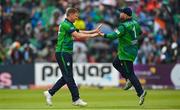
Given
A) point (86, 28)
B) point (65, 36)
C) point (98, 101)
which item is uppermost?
point (65, 36)

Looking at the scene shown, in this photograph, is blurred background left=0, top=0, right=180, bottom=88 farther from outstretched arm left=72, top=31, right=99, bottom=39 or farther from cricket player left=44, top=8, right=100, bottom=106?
outstretched arm left=72, top=31, right=99, bottom=39

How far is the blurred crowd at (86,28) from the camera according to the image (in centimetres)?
2811

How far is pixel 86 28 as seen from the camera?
28.8 metres

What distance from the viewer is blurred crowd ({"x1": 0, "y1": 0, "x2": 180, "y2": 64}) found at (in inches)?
1107

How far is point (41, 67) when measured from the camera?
26906mm

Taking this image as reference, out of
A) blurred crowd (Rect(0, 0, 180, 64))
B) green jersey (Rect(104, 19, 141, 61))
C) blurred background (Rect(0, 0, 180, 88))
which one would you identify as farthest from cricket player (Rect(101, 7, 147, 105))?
blurred crowd (Rect(0, 0, 180, 64))

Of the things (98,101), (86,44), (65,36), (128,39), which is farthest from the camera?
(86,44)

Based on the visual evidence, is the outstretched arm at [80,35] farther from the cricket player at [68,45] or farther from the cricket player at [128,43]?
the cricket player at [128,43]

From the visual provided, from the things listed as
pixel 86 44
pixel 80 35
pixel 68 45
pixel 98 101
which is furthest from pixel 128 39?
pixel 86 44

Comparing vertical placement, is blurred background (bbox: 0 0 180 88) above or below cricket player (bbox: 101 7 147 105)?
below

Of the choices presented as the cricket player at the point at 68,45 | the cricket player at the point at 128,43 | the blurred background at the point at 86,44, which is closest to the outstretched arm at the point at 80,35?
the cricket player at the point at 68,45

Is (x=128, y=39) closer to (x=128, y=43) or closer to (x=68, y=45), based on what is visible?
(x=128, y=43)

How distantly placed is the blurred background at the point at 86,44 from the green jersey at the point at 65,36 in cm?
1013

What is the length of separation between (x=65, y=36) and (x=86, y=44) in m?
12.1
